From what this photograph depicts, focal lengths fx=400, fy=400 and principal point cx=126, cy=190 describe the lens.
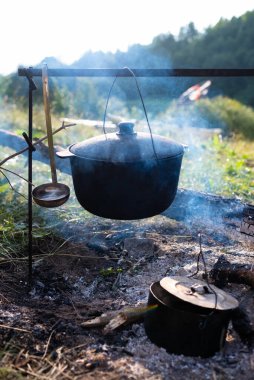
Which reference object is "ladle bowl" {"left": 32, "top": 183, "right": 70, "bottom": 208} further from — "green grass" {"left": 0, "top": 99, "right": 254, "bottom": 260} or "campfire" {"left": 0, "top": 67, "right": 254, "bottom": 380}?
"green grass" {"left": 0, "top": 99, "right": 254, "bottom": 260}

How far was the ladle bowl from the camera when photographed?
3.23 meters

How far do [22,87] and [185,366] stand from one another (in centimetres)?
1358

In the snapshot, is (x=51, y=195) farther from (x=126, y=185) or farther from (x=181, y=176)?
(x=181, y=176)

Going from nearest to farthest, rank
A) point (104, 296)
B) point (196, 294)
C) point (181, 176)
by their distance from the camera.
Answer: point (196, 294) < point (104, 296) < point (181, 176)

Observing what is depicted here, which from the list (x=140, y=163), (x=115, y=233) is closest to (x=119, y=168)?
(x=140, y=163)

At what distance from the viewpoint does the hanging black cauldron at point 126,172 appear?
9.80 feet

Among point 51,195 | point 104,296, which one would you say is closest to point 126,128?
point 51,195

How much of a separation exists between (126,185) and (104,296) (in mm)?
1158

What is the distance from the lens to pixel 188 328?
2.62m

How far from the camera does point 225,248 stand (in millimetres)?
4367

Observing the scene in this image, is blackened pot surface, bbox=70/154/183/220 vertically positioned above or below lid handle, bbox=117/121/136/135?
below

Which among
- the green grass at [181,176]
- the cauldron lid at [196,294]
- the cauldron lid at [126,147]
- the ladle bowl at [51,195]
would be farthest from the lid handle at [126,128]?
the green grass at [181,176]

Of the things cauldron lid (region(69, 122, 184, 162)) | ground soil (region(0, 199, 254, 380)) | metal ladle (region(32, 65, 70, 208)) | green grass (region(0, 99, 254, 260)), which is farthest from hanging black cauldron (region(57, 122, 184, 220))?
green grass (region(0, 99, 254, 260))

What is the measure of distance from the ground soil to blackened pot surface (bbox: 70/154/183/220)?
2.76 ft
